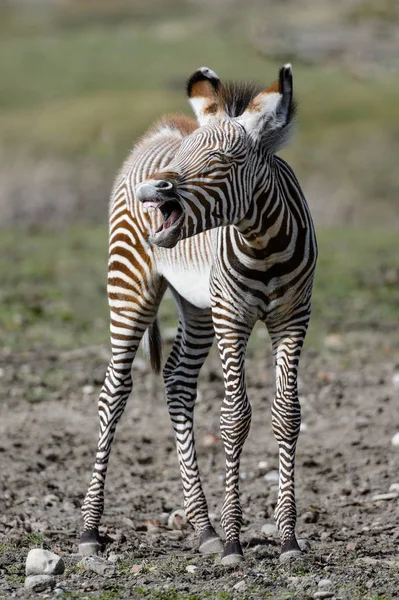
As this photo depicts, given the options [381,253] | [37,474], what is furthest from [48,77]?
[37,474]

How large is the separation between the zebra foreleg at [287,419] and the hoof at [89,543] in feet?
3.51

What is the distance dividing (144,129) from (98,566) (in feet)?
68.3

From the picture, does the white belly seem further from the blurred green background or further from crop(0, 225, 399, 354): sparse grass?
crop(0, 225, 399, 354): sparse grass

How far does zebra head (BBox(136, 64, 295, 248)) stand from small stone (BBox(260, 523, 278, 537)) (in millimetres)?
2134

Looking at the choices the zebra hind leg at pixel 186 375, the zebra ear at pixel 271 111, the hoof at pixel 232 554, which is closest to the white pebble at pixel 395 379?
the zebra hind leg at pixel 186 375

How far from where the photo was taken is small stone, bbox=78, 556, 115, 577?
16.4 ft

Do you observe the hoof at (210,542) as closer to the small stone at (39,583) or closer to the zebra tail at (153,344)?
the small stone at (39,583)

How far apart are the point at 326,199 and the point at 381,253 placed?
5.80m

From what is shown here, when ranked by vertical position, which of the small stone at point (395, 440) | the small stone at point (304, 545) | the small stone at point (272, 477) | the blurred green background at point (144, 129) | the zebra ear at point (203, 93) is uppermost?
the blurred green background at point (144, 129)

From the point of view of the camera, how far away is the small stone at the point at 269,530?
20.1 ft

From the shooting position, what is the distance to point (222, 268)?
5383 millimetres

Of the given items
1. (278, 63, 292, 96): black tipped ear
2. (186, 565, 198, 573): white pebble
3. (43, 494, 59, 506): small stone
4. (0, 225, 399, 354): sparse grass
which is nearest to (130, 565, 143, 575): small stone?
(186, 565, 198, 573): white pebble

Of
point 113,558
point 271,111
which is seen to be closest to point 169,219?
point 271,111

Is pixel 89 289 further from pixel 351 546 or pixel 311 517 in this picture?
pixel 351 546
